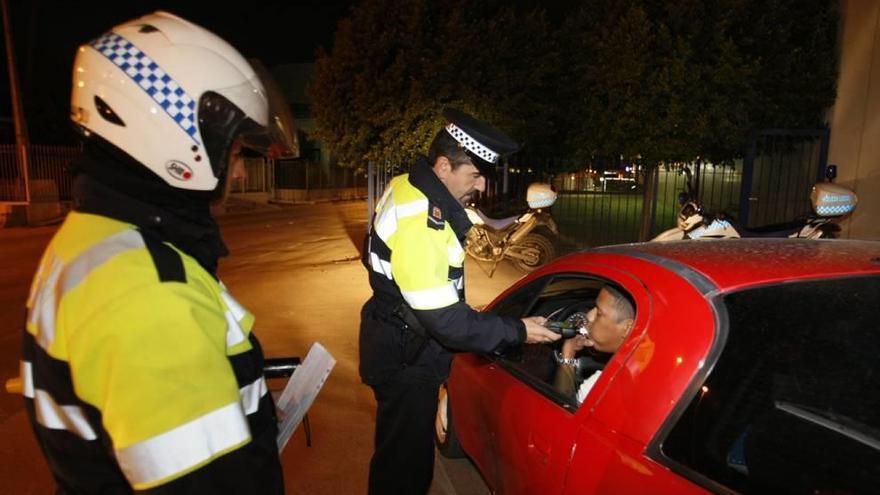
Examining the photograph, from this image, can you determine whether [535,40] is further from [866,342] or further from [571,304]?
[866,342]

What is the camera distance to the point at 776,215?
822 centimetres

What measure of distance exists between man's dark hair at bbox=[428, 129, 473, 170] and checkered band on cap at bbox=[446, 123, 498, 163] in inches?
0.9

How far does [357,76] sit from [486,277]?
151 inches

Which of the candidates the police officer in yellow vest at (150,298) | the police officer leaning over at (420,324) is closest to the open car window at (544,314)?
the police officer leaning over at (420,324)

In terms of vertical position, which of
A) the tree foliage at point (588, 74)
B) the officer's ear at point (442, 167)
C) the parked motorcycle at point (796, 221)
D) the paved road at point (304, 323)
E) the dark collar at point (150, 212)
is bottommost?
the paved road at point (304, 323)

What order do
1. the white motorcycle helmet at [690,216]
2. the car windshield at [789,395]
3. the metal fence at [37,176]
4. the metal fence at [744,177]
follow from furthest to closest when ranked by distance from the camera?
the metal fence at [37,176]
the metal fence at [744,177]
the white motorcycle helmet at [690,216]
the car windshield at [789,395]

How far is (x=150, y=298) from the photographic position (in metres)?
0.98

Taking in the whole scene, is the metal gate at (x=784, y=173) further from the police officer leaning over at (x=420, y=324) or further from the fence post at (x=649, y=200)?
the police officer leaning over at (x=420, y=324)

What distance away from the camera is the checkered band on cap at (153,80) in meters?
1.21

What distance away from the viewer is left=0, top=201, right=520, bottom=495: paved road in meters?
3.22

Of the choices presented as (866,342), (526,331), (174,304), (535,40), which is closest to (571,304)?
(526,331)

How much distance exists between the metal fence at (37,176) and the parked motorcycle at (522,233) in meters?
12.9

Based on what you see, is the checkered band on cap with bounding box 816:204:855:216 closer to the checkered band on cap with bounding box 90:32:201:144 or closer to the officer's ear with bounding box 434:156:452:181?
the officer's ear with bounding box 434:156:452:181

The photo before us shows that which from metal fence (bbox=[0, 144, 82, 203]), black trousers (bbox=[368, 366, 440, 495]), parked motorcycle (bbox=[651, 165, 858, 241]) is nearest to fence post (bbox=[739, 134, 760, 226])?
parked motorcycle (bbox=[651, 165, 858, 241])
